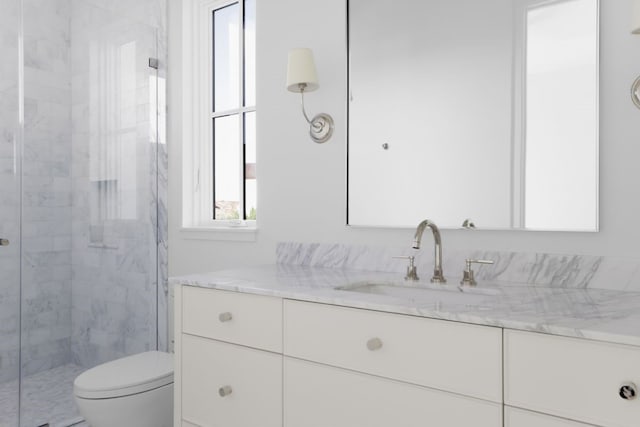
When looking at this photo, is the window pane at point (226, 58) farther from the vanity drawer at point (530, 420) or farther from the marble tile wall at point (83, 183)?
the vanity drawer at point (530, 420)

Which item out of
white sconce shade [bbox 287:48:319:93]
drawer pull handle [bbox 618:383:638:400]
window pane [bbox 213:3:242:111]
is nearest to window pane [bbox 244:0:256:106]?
window pane [bbox 213:3:242:111]

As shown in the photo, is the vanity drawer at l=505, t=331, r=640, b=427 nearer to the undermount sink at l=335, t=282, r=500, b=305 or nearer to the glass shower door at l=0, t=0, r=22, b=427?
the undermount sink at l=335, t=282, r=500, b=305

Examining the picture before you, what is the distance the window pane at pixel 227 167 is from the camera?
2.62 m

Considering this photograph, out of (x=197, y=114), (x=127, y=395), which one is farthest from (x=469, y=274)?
(x=197, y=114)

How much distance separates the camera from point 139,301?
2631mm

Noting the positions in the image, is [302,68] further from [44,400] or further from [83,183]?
[44,400]

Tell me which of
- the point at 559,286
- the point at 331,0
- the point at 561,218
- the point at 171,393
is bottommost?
the point at 171,393

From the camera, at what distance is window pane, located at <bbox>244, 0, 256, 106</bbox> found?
2553 mm

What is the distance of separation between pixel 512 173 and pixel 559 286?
389 millimetres

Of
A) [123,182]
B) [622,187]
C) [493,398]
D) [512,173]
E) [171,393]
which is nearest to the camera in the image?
[493,398]

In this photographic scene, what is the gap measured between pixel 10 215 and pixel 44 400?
953 mm

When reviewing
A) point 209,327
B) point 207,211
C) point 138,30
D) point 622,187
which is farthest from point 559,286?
point 138,30

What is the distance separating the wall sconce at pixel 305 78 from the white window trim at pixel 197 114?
2.93ft

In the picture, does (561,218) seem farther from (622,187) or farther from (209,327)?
(209,327)
